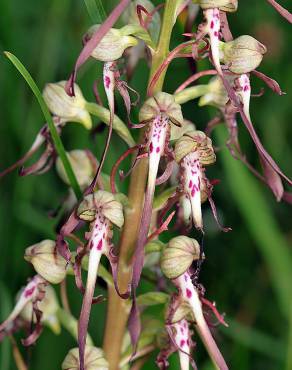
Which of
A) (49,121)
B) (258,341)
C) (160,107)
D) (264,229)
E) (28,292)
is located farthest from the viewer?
(258,341)

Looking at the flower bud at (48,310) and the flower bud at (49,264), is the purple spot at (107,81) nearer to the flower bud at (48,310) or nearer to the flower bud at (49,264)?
the flower bud at (49,264)

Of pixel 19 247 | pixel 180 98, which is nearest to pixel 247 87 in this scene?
pixel 180 98

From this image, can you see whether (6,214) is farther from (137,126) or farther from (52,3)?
(137,126)

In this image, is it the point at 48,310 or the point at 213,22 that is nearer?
the point at 213,22

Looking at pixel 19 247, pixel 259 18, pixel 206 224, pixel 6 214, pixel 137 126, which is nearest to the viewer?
pixel 137 126

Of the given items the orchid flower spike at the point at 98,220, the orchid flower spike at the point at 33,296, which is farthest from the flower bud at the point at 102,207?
the orchid flower spike at the point at 33,296

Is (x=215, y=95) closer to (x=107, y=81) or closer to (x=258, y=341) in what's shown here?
(x=107, y=81)

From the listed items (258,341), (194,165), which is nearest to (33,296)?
(194,165)
